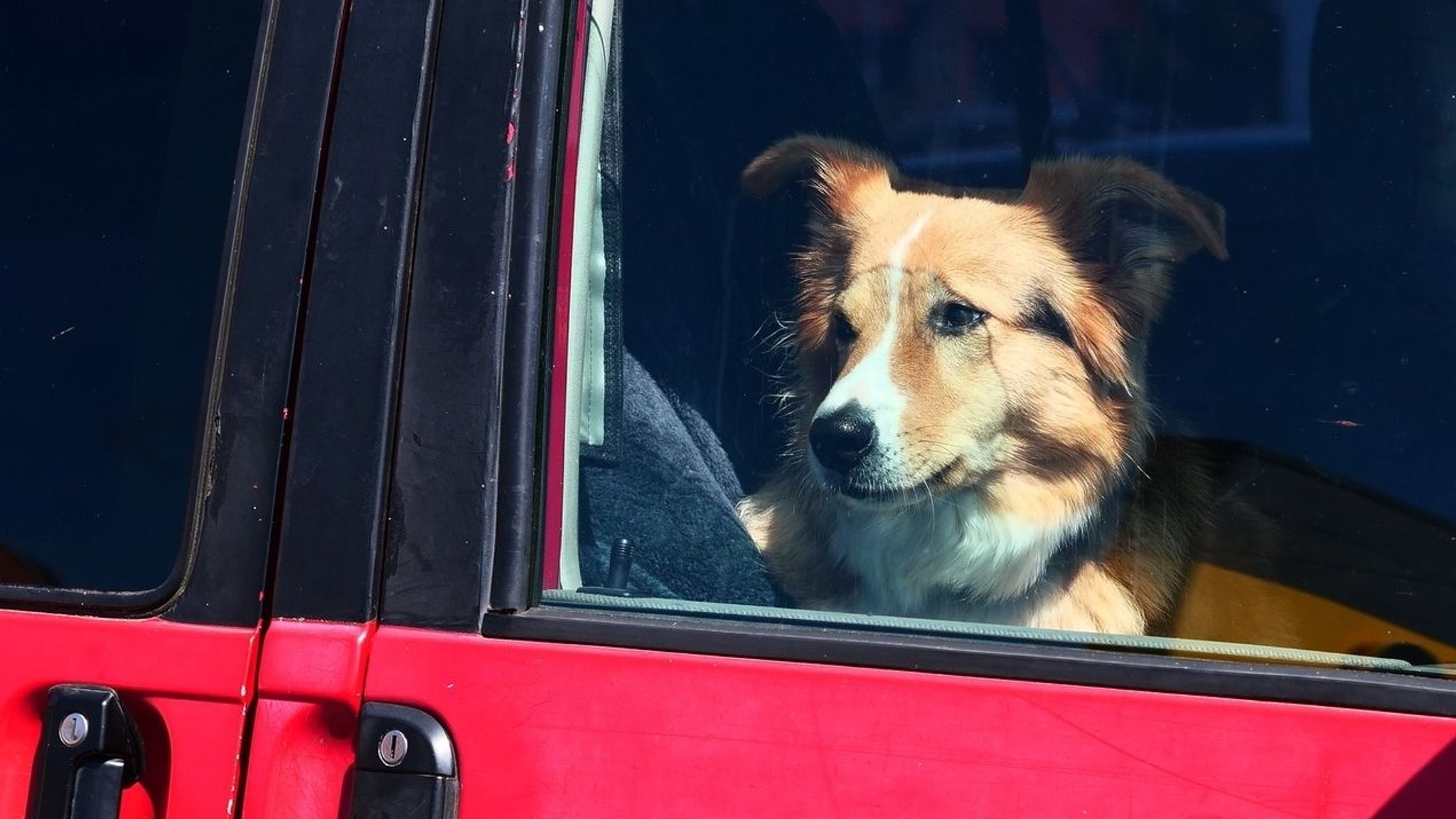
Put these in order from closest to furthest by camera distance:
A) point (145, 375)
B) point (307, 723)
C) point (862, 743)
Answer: point (862, 743), point (307, 723), point (145, 375)

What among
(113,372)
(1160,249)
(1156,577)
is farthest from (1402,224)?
(113,372)

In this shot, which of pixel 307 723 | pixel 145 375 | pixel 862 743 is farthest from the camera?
pixel 145 375

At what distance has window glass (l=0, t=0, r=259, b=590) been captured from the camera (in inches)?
51.4

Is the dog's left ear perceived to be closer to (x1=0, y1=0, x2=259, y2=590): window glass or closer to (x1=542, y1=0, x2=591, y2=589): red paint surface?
(x1=542, y1=0, x2=591, y2=589): red paint surface

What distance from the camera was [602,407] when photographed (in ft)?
4.47

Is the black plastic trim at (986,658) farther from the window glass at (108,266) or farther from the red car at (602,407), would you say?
the window glass at (108,266)

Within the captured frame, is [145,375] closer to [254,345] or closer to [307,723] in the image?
[254,345]

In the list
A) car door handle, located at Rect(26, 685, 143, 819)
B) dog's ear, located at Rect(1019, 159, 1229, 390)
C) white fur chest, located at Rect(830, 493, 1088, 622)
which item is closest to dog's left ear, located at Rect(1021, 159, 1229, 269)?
dog's ear, located at Rect(1019, 159, 1229, 390)

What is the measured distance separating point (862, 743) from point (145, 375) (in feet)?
2.81

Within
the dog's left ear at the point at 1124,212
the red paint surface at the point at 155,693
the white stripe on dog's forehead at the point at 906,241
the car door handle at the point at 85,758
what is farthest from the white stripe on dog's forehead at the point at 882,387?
the car door handle at the point at 85,758

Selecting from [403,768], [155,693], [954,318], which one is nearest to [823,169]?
[954,318]

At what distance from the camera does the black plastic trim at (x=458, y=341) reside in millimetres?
1180

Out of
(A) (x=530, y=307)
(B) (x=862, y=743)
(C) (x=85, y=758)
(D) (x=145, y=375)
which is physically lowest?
(C) (x=85, y=758)

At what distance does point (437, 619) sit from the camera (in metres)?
1.17
